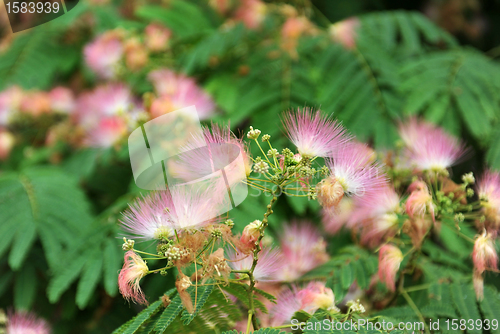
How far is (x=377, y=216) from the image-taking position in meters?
1.39

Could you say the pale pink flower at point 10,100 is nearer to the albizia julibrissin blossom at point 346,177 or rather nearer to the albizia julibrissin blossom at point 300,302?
the albizia julibrissin blossom at point 300,302

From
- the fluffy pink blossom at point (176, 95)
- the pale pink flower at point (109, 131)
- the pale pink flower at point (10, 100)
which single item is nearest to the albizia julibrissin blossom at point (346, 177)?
the fluffy pink blossom at point (176, 95)

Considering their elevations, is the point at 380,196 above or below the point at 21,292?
above

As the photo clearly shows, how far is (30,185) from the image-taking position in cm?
219

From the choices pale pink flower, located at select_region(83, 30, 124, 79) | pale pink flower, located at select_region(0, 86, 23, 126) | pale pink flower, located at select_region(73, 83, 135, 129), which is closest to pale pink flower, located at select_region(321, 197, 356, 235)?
pale pink flower, located at select_region(73, 83, 135, 129)

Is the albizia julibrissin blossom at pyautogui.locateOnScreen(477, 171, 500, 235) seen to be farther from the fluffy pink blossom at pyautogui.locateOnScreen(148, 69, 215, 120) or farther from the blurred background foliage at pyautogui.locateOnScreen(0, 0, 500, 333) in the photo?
the fluffy pink blossom at pyautogui.locateOnScreen(148, 69, 215, 120)

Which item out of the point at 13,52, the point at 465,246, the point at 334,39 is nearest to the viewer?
the point at 465,246

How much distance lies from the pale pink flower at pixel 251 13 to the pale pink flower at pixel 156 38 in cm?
52

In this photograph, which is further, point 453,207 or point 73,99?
point 73,99

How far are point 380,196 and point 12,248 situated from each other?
5.35 ft

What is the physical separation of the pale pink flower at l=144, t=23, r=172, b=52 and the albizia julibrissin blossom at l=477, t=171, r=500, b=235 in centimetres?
206

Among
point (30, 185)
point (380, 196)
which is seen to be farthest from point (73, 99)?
point (380, 196)

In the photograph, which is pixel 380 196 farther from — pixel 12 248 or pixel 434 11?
pixel 434 11

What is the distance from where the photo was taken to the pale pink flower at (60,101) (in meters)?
2.99
